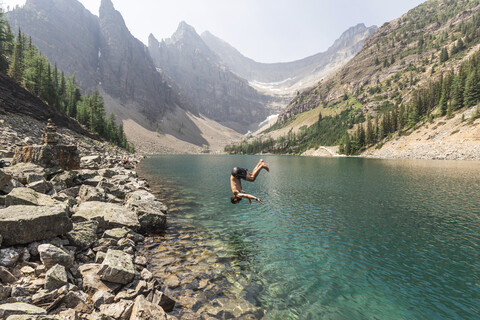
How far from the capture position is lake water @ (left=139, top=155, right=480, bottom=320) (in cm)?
993

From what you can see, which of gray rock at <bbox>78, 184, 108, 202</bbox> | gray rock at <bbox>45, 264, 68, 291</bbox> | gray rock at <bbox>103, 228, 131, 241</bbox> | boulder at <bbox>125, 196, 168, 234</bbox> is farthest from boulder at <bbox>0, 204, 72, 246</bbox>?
gray rock at <bbox>78, 184, 108, 202</bbox>

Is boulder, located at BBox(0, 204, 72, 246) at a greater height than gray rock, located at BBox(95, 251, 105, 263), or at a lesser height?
greater

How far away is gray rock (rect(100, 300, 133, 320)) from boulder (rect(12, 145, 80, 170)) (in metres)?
18.5

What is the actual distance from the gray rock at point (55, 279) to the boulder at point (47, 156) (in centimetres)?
1676

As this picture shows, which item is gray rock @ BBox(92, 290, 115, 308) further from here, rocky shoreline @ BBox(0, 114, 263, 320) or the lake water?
the lake water

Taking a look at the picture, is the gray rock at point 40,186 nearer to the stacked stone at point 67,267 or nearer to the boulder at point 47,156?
the stacked stone at point 67,267

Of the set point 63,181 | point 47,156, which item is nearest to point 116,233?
point 63,181

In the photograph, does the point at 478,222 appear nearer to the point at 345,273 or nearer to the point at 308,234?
the point at 308,234

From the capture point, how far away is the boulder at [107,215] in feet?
45.7

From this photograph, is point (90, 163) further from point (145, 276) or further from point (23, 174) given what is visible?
point (145, 276)

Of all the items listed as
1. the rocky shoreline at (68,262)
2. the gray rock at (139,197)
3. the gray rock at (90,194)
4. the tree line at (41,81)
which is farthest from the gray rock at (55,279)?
the tree line at (41,81)

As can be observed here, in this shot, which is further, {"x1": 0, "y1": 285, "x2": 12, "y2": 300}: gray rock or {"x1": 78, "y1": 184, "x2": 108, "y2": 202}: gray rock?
{"x1": 78, "y1": 184, "x2": 108, "y2": 202}: gray rock

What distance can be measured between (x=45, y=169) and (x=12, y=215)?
1332 cm

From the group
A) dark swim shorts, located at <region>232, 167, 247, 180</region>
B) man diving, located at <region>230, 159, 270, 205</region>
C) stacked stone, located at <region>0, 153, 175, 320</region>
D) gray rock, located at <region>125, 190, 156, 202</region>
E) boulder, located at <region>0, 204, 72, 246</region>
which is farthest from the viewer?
gray rock, located at <region>125, 190, 156, 202</region>
